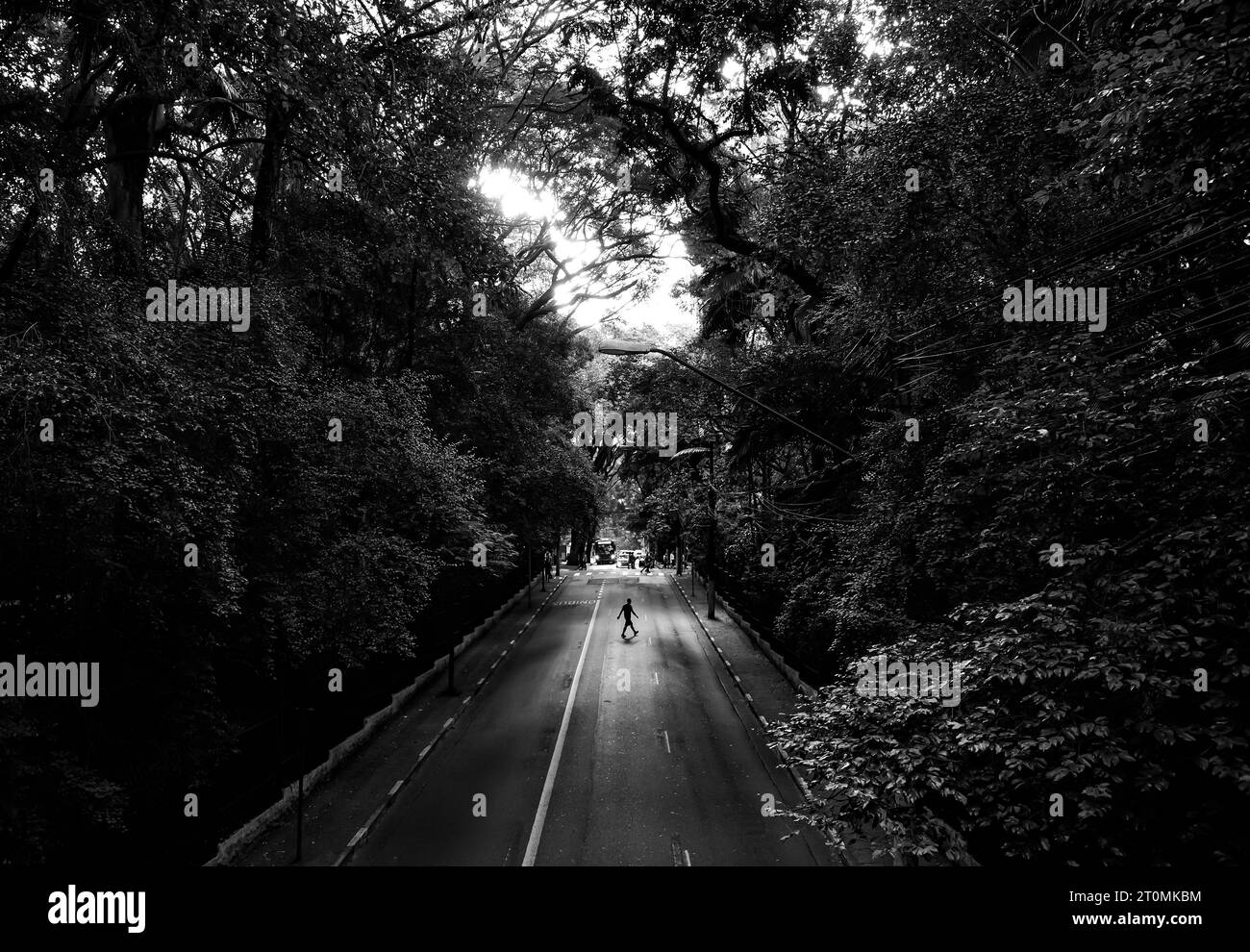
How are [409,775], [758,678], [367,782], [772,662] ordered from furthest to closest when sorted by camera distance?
1. [772,662]
2. [758,678]
3. [409,775]
4. [367,782]

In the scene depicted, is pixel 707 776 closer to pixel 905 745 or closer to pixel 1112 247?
pixel 905 745

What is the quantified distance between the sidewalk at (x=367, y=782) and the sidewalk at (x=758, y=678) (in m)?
7.63

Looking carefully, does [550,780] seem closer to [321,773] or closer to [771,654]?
[321,773]

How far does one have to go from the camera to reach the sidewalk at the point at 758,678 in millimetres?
10094

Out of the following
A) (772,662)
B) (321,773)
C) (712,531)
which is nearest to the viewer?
(321,773)

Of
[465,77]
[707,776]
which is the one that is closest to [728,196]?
[465,77]

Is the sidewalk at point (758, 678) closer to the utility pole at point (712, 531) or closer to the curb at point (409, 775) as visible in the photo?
the utility pole at point (712, 531)

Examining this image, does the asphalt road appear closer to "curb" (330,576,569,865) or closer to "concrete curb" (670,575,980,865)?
"curb" (330,576,569,865)

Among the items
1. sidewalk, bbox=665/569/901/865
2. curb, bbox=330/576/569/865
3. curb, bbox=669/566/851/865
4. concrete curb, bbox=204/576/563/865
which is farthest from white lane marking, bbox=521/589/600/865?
sidewalk, bbox=665/569/901/865

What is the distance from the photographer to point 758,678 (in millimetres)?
20547

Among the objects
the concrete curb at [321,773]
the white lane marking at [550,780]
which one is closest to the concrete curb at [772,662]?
the white lane marking at [550,780]

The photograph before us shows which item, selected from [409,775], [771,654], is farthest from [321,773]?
[771,654]

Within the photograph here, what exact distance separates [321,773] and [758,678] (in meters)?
13.0

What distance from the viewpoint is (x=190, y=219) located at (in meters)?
12.3
